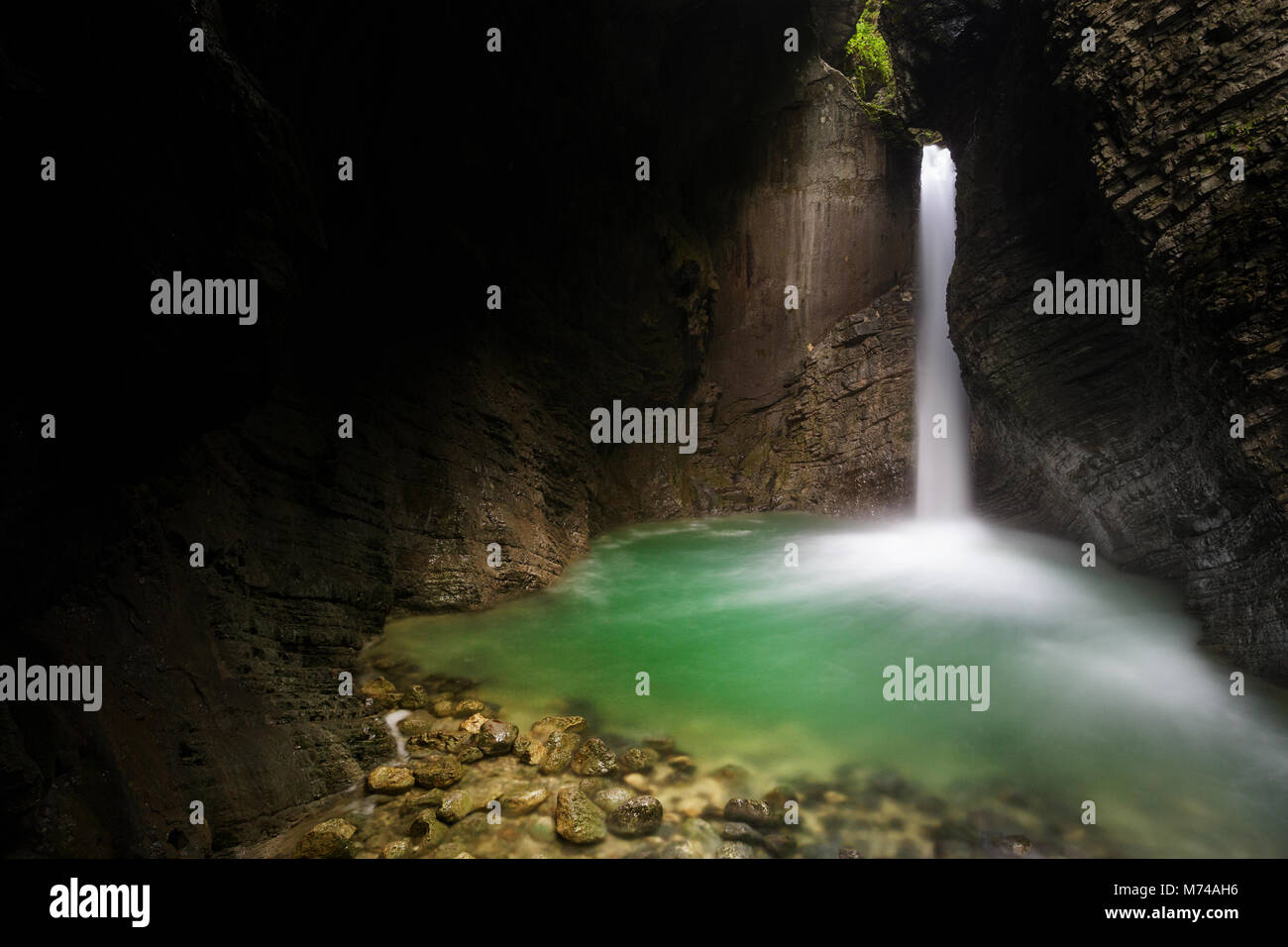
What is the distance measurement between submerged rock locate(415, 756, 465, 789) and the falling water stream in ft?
3.14

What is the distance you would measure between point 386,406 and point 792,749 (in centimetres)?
661

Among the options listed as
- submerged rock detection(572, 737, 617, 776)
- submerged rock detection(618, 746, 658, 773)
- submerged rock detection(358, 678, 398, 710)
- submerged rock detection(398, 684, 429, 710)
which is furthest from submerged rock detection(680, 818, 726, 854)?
submerged rock detection(358, 678, 398, 710)

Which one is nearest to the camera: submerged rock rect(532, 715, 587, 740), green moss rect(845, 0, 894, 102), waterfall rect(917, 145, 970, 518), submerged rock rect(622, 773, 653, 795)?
submerged rock rect(622, 773, 653, 795)

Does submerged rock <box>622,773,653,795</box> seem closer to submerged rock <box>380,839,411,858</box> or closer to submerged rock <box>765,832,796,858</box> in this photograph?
submerged rock <box>765,832,796,858</box>

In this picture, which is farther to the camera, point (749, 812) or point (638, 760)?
point (638, 760)

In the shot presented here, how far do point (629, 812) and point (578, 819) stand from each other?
1.08 ft

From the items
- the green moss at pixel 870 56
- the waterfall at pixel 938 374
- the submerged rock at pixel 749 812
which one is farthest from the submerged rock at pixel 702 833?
the green moss at pixel 870 56

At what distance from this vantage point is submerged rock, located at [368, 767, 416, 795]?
4.16m

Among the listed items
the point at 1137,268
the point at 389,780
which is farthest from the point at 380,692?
the point at 1137,268

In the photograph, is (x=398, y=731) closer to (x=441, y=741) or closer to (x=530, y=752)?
(x=441, y=741)

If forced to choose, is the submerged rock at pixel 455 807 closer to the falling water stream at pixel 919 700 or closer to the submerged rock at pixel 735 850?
the falling water stream at pixel 919 700

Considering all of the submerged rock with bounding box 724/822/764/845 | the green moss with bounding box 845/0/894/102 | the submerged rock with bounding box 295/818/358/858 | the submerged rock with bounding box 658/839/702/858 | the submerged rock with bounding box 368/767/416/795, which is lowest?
the submerged rock with bounding box 658/839/702/858

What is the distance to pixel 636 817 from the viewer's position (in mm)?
3814

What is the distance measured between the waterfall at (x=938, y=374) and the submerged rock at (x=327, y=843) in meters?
13.5
